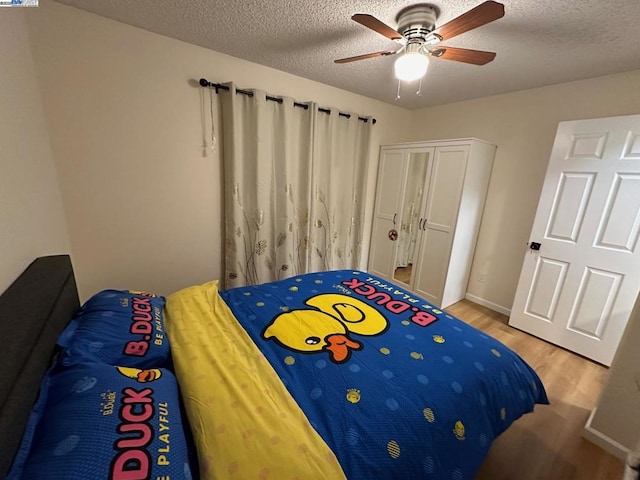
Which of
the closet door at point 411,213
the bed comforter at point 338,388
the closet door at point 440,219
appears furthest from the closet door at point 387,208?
the bed comforter at point 338,388

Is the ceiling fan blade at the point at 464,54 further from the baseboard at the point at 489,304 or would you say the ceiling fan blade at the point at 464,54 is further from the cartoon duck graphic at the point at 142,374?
the baseboard at the point at 489,304

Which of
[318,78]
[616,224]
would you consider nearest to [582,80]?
[616,224]

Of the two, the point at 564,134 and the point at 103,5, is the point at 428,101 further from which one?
the point at 103,5

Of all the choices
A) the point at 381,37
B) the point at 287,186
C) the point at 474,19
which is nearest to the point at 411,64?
Result: the point at 474,19

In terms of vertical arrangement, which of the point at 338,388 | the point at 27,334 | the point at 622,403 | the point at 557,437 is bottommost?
the point at 557,437

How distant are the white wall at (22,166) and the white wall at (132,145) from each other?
0.13m

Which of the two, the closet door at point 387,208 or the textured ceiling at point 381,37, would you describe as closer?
the textured ceiling at point 381,37

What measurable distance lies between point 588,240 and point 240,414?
286 centimetres

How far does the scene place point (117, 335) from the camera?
1.05 meters

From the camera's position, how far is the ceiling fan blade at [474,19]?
1066 millimetres

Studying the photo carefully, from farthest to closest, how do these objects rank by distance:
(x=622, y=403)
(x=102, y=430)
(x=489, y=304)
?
(x=489, y=304)
(x=622, y=403)
(x=102, y=430)

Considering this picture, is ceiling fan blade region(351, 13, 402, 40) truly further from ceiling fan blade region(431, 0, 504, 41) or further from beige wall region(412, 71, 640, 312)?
beige wall region(412, 71, 640, 312)

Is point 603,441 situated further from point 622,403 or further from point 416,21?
point 416,21

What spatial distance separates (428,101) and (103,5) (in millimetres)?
3027
